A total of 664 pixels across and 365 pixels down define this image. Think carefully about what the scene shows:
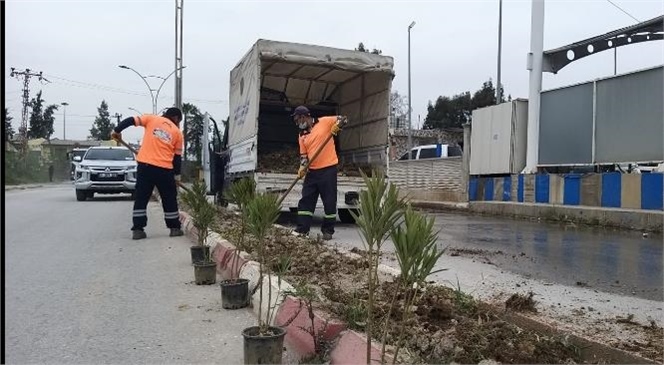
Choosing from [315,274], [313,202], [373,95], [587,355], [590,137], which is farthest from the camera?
[590,137]

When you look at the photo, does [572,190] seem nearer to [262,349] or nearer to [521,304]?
[521,304]

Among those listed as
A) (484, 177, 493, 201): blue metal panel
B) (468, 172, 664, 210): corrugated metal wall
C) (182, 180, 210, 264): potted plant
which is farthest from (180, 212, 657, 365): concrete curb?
(484, 177, 493, 201): blue metal panel

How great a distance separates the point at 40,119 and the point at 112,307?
213 ft

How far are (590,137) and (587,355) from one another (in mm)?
10987

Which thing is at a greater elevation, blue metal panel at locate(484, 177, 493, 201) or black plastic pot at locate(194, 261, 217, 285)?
blue metal panel at locate(484, 177, 493, 201)

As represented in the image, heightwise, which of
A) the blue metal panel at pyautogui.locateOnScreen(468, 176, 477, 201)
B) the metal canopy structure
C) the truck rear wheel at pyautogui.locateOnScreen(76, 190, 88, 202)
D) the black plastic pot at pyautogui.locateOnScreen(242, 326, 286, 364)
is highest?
the metal canopy structure

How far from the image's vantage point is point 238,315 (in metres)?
4.07

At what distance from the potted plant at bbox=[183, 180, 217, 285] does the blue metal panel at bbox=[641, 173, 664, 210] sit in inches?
333

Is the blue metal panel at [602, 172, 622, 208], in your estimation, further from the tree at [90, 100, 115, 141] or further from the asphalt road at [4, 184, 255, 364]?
the tree at [90, 100, 115, 141]

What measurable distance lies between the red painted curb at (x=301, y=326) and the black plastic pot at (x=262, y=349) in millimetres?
211

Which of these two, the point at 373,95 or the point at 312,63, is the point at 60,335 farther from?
the point at 373,95

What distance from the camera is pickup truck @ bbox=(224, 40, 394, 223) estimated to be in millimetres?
9547

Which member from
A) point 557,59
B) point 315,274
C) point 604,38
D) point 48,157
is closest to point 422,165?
point 557,59

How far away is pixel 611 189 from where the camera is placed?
11.4 meters
